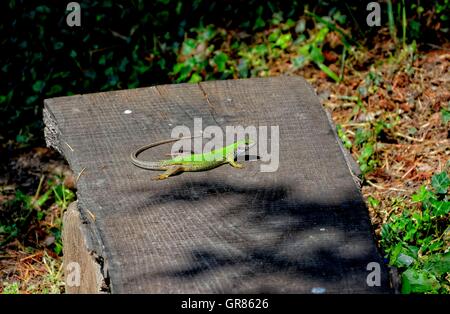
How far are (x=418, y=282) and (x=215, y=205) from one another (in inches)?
45.7

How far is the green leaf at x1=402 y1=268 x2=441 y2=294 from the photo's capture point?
3.29m

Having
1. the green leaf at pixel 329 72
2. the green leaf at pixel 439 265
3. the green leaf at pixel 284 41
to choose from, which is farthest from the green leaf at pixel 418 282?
the green leaf at pixel 284 41

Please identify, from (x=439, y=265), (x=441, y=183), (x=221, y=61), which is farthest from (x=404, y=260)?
(x=221, y=61)

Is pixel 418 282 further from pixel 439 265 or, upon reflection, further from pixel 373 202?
pixel 373 202

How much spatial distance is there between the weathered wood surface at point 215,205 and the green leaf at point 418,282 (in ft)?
1.43

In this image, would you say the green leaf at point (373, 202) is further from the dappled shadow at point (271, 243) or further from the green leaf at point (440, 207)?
the dappled shadow at point (271, 243)

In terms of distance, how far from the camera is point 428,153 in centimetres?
496

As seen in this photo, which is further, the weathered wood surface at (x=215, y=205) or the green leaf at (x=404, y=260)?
the green leaf at (x=404, y=260)

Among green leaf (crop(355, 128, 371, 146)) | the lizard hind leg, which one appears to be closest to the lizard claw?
the lizard hind leg

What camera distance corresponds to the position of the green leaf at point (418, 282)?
10.8 ft

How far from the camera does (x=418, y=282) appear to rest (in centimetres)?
333

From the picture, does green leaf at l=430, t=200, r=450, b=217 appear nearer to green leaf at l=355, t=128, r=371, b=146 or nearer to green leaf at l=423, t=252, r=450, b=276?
green leaf at l=423, t=252, r=450, b=276

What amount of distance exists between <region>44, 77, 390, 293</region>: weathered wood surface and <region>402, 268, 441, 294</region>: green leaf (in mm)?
437
